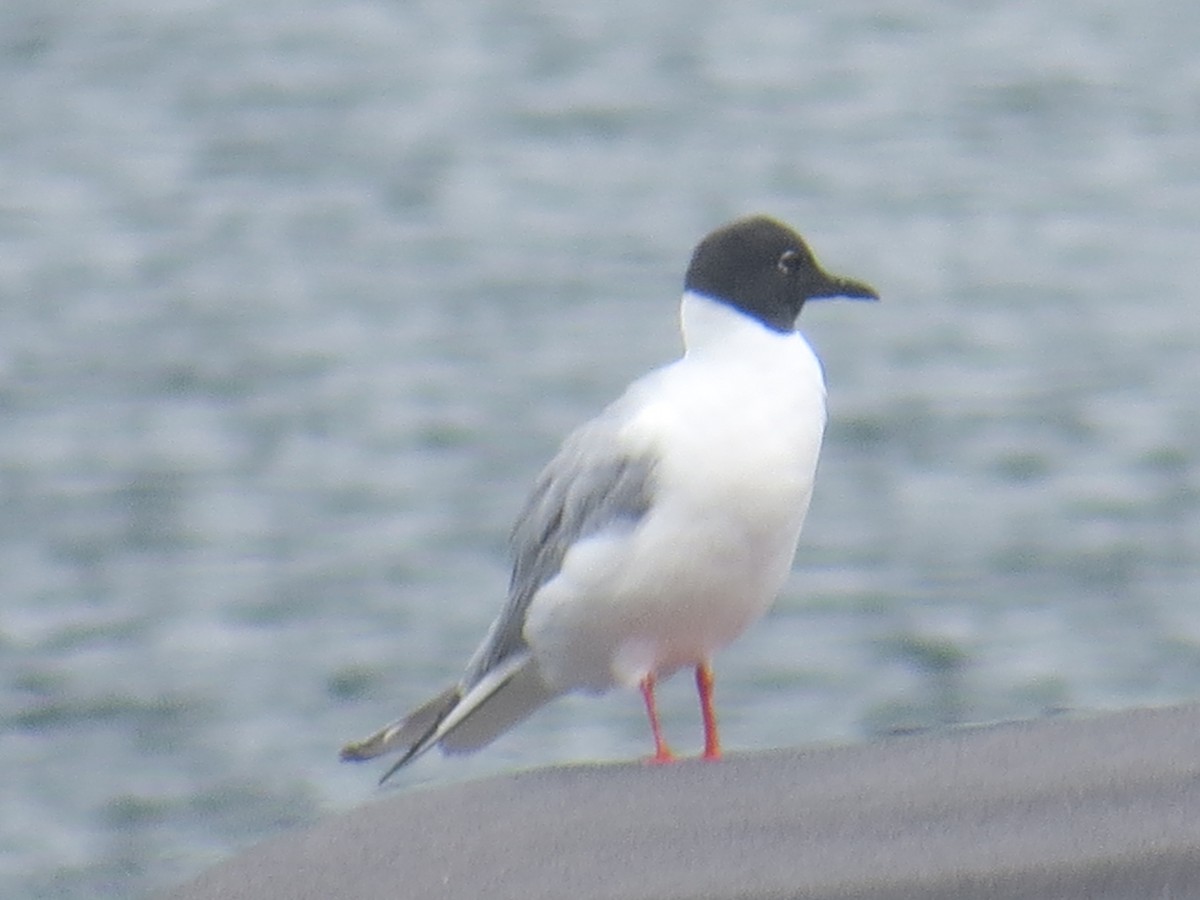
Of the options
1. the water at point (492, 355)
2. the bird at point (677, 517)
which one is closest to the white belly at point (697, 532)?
the bird at point (677, 517)

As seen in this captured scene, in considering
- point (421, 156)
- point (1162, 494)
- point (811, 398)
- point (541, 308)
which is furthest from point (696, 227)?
point (811, 398)

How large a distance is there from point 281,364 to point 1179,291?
515 cm

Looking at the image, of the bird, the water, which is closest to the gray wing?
the bird

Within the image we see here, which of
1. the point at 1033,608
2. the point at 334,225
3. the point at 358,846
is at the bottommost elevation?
the point at 1033,608

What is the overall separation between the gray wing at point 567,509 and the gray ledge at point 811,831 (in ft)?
2.66

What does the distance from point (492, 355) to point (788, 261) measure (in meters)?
9.43

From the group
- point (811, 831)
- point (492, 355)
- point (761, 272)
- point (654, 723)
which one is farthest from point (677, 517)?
point (492, 355)

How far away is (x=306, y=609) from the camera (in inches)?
475

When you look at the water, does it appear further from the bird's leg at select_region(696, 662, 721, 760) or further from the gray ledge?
the gray ledge

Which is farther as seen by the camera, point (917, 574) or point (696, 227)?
point (696, 227)

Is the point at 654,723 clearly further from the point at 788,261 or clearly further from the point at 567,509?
the point at 788,261

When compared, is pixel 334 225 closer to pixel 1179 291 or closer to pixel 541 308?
pixel 541 308

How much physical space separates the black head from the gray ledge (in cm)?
118

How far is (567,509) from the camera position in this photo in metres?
5.22
